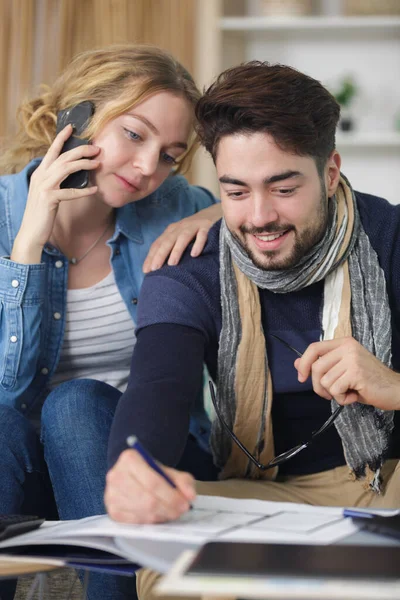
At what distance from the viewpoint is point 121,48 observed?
169cm

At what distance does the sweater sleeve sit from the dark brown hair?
31cm

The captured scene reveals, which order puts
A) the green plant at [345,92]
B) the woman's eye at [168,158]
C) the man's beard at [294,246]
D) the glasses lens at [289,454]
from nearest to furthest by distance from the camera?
1. the glasses lens at [289,454]
2. the man's beard at [294,246]
3. the woman's eye at [168,158]
4. the green plant at [345,92]

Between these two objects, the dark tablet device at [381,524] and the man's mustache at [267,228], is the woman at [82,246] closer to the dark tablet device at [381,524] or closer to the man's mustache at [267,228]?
the man's mustache at [267,228]

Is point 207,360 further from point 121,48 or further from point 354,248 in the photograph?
point 121,48

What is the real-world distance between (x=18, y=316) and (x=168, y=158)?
405mm

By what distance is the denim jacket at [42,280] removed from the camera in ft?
4.93

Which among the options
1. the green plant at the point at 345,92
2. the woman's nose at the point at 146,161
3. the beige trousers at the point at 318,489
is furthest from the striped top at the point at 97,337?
the green plant at the point at 345,92

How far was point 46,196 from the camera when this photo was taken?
1533 millimetres

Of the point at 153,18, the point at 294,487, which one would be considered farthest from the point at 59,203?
the point at 153,18

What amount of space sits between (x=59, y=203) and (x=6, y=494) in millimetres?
572

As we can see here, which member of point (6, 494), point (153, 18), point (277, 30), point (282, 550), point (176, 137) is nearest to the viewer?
point (282, 550)

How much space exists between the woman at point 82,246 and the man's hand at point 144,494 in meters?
0.42

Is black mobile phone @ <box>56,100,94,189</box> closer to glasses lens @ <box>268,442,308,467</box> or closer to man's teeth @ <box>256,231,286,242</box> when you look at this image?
man's teeth @ <box>256,231,286,242</box>

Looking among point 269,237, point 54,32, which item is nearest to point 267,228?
point 269,237
